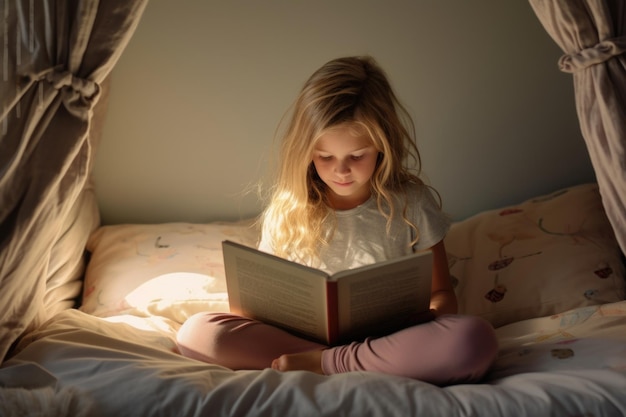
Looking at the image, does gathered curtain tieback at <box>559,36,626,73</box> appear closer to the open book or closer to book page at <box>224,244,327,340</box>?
the open book

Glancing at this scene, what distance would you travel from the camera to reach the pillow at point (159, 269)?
1.58 metres

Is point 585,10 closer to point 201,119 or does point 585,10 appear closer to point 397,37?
point 397,37

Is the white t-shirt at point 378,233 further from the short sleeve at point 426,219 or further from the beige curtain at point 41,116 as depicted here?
the beige curtain at point 41,116

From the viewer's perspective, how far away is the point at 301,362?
1.22m

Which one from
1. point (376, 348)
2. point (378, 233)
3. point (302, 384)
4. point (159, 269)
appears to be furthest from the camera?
point (159, 269)

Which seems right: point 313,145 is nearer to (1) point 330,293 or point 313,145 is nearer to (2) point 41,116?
(1) point 330,293

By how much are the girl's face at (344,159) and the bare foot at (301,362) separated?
35 centimetres

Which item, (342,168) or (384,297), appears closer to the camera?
(384,297)

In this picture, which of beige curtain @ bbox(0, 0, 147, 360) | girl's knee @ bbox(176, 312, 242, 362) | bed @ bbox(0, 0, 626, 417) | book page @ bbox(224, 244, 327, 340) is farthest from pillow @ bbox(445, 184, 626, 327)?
beige curtain @ bbox(0, 0, 147, 360)

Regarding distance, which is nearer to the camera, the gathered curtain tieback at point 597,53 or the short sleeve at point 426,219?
the gathered curtain tieback at point 597,53

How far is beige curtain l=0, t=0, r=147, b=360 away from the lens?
1181 mm

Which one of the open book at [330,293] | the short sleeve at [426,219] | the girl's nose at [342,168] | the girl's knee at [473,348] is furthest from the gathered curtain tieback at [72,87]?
the girl's knee at [473,348]

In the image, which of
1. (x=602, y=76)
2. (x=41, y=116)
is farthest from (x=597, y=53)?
(x=41, y=116)

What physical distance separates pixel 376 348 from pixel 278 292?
20 cm
